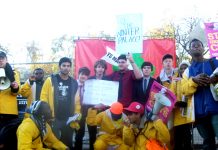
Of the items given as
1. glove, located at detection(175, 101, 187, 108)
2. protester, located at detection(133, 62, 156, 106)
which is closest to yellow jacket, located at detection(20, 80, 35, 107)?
protester, located at detection(133, 62, 156, 106)

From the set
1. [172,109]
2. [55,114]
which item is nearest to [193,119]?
[172,109]

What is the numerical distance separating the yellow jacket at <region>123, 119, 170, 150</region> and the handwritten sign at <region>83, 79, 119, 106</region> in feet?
2.73

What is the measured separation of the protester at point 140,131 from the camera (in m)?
5.49

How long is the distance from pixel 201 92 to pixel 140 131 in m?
1.23

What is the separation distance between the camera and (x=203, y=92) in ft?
16.5

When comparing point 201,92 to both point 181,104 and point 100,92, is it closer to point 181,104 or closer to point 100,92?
point 181,104

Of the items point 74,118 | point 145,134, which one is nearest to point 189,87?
point 145,134

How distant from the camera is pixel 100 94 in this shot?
250 inches

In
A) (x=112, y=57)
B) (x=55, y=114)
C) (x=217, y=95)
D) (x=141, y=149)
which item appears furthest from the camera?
(x=112, y=57)

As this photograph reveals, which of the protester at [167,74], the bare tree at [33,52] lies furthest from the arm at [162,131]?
the bare tree at [33,52]

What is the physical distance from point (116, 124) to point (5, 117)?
199 centimetres

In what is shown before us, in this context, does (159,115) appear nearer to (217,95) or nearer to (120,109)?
(120,109)

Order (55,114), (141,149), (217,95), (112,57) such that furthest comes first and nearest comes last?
(112,57), (55,114), (141,149), (217,95)

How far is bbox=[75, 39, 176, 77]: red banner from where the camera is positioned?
28.9 ft
